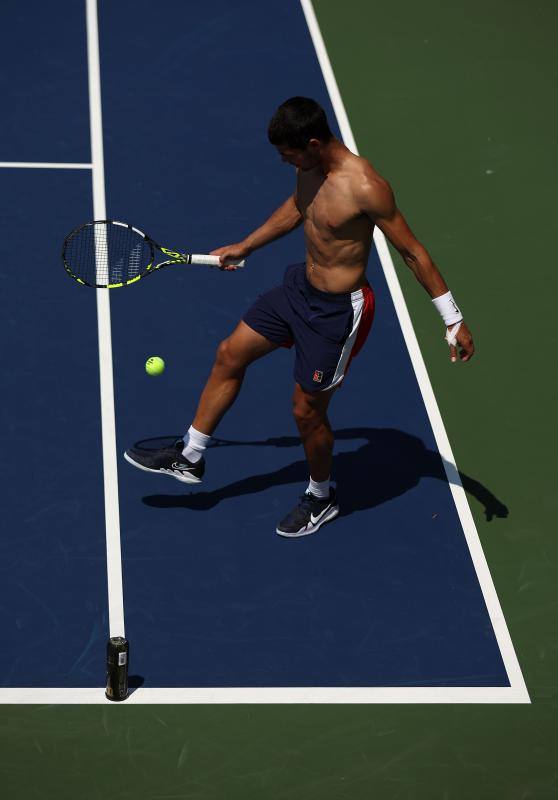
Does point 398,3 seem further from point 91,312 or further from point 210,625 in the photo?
point 210,625

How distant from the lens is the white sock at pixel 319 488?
346 inches

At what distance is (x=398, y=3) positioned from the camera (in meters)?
15.0

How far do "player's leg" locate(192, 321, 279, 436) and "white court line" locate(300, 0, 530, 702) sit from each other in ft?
5.45

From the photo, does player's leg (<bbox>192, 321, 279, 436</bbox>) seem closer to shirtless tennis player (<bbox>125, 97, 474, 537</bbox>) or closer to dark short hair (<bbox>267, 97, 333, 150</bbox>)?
shirtless tennis player (<bbox>125, 97, 474, 537</bbox>)

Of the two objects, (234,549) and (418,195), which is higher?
(418,195)

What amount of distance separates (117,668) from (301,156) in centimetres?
290

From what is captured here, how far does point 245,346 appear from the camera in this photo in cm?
844

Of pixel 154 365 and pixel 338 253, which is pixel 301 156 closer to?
pixel 338 253

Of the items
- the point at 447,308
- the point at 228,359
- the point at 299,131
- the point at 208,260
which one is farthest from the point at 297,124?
the point at 228,359

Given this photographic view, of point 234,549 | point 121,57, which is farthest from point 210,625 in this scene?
point 121,57

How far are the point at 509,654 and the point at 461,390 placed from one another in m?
2.51

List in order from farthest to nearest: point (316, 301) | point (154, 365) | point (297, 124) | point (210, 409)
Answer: point (154, 365), point (210, 409), point (316, 301), point (297, 124)

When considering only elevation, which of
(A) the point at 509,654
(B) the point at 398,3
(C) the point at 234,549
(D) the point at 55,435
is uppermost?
(B) the point at 398,3

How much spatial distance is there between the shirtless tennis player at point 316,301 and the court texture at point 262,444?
349 mm
